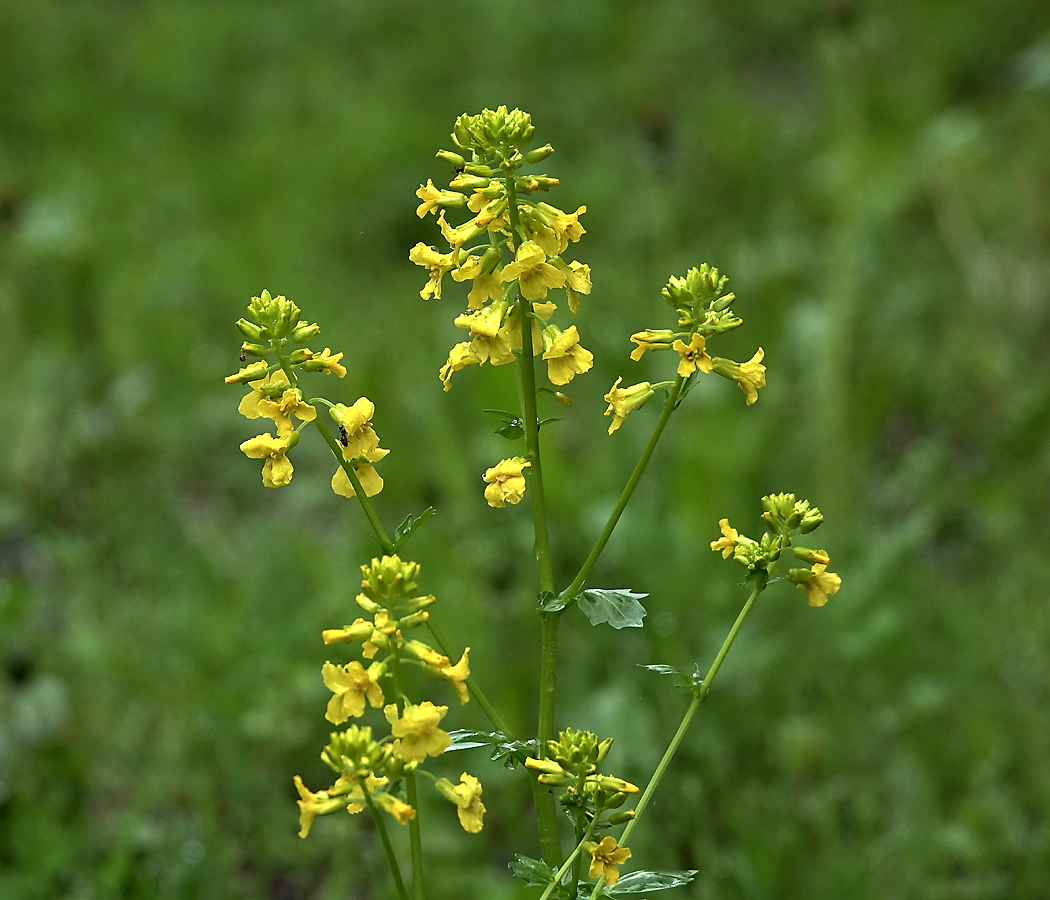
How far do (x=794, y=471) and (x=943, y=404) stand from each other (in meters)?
0.88

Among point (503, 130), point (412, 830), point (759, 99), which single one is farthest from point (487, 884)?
point (759, 99)

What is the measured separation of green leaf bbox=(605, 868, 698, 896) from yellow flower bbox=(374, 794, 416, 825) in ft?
1.01

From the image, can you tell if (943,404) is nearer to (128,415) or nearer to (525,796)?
(525,796)

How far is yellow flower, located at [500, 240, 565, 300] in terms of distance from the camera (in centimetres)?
141

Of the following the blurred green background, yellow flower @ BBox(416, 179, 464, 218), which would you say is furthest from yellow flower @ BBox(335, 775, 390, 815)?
the blurred green background

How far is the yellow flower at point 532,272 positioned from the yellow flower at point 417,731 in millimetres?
528

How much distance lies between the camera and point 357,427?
145cm

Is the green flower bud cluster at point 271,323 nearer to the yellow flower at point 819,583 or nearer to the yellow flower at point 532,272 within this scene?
the yellow flower at point 532,272

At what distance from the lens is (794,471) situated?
399 centimetres

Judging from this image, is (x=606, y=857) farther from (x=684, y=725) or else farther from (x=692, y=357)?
(x=692, y=357)

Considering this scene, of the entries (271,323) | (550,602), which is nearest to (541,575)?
(550,602)

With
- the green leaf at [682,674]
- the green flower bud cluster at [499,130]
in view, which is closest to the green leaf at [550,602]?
the green leaf at [682,674]

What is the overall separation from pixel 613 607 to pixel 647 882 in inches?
14.0

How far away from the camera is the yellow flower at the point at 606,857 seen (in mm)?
1430
